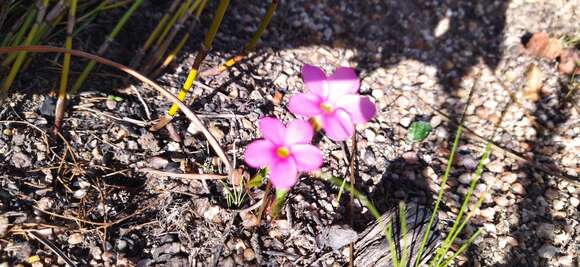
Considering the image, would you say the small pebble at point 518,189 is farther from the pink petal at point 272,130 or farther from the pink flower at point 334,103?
the pink petal at point 272,130

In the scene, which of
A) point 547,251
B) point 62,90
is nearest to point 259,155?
point 62,90

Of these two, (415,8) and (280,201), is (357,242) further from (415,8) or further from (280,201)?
(415,8)

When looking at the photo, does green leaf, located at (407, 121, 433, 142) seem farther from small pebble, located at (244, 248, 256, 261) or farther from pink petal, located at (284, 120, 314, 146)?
pink petal, located at (284, 120, 314, 146)

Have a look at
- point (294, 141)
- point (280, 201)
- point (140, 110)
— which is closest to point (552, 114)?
point (280, 201)

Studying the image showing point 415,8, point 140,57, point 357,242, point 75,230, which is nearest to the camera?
point 75,230

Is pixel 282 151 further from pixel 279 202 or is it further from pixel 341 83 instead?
pixel 279 202

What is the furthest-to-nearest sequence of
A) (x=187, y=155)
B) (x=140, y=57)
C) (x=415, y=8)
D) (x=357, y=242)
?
1. (x=415, y=8)
2. (x=140, y=57)
3. (x=187, y=155)
4. (x=357, y=242)

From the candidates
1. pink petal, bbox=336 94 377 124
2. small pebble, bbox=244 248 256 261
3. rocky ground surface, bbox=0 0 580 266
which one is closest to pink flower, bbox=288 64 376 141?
pink petal, bbox=336 94 377 124

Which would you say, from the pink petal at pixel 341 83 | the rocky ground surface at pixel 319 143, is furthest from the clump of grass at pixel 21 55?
the pink petal at pixel 341 83
